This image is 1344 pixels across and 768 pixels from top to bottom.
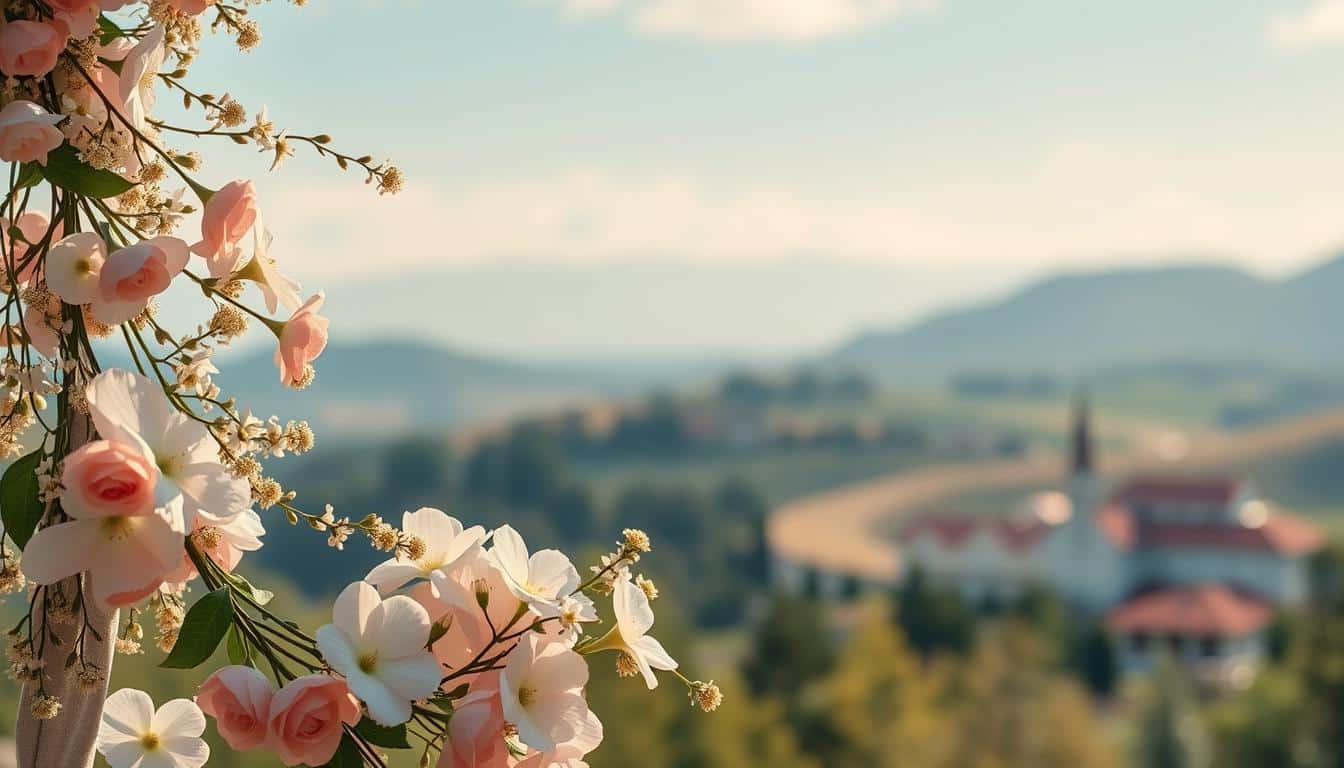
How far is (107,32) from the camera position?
3.22ft

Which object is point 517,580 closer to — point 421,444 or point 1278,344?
point 421,444

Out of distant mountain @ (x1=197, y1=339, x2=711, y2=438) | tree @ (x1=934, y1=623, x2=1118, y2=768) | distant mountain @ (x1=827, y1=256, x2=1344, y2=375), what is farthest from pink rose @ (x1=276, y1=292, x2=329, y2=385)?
distant mountain @ (x1=827, y1=256, x2=1344, y2=375)

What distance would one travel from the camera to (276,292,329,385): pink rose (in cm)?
96

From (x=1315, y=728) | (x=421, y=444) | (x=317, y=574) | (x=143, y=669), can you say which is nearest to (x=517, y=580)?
(x=143, y=669)

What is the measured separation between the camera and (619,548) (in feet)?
3.10

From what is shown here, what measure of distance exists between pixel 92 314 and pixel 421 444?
6956 centimetres

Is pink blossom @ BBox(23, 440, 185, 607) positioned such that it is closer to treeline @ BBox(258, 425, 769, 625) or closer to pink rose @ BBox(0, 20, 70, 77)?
pink rose @ BBox(0, 20, 70, 77)

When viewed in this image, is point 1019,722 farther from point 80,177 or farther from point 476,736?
point 80,177

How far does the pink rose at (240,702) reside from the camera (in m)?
0.87

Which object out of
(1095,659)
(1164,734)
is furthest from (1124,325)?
(1164,734)

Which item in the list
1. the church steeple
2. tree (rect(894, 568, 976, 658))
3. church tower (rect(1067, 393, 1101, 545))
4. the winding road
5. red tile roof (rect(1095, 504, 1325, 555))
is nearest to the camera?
tree (rect(894, 568, 976, 658))

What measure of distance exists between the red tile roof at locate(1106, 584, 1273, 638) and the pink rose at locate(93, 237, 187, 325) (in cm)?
4244

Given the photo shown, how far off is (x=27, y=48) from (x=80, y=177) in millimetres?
77

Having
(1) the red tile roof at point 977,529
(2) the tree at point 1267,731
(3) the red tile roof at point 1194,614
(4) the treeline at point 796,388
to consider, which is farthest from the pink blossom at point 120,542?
(4) the treeline at point 796,388
